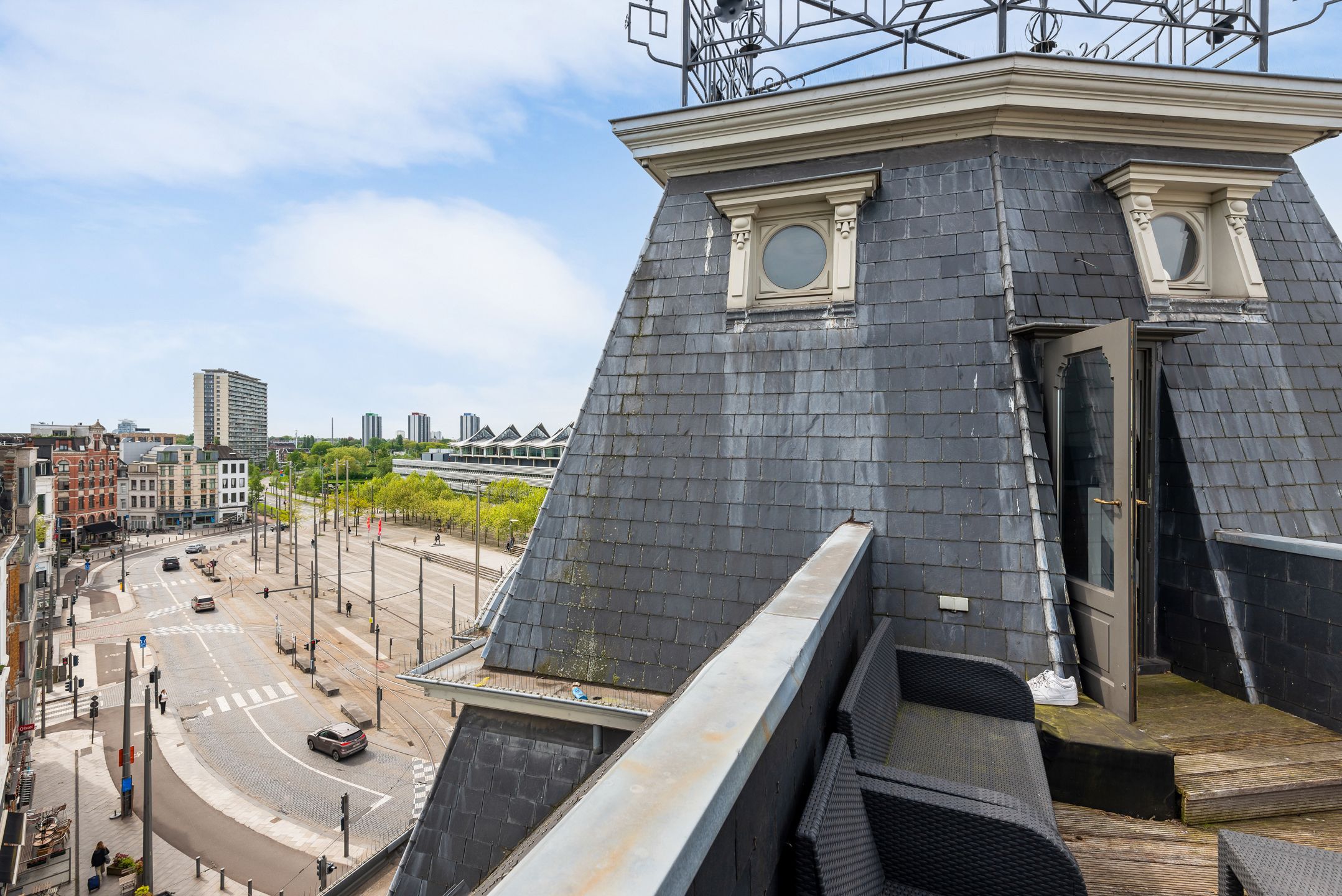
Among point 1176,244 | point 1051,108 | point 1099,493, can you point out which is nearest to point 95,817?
point 1099,493

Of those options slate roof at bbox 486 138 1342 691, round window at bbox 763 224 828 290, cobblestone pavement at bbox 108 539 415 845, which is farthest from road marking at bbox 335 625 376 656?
round window at bbox 763 224 828 290

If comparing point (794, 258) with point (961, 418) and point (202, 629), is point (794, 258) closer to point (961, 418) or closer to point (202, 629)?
point (961, 418)

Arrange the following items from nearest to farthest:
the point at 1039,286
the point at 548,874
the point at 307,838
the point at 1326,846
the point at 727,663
Result: the point at 548,874, the point at 727,663, the point at 1326,846, the point at 1039,286, the point at 307,838

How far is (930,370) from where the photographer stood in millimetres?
4895

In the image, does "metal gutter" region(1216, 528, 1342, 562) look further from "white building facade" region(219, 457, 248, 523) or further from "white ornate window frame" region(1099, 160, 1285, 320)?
"white building facade" region(219, 457, 248, 523)

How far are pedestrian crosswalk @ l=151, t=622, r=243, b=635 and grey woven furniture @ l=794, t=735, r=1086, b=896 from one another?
40438mm

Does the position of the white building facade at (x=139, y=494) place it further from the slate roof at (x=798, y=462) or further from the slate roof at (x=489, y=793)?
the slate roof at (x=798, y=462)

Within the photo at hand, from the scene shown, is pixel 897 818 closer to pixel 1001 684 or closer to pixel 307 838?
pixel 1001 684

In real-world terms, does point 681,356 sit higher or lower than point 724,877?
higher

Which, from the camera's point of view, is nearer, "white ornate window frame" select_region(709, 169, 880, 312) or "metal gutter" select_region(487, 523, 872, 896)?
"metal gutter" select_region(487, 523, 872, 896)

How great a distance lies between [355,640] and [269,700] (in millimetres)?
6944

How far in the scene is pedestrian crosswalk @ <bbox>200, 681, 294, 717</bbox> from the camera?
23.5 metres

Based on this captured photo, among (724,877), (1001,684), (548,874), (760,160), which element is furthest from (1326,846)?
(760,160)

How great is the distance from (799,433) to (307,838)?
1901cm
